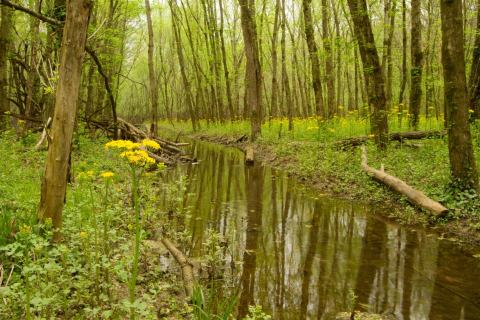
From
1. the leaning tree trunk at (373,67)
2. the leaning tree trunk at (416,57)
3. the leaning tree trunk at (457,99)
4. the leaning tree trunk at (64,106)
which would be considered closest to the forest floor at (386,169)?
the leaning tree trunk at (457,99)

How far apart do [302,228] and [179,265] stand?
2651 mm

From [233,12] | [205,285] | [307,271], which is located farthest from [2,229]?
[233,12]

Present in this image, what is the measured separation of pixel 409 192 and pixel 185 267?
15.8 ft

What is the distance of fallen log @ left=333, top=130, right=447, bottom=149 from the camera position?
10781 mm

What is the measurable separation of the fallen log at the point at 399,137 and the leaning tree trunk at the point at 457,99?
3.56 m

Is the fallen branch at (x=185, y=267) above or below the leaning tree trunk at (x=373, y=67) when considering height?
below

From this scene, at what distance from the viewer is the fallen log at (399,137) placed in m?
10.8

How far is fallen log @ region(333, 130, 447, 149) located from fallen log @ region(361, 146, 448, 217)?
8.32 feet

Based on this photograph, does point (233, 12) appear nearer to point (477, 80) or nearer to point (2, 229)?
point (477, 80)

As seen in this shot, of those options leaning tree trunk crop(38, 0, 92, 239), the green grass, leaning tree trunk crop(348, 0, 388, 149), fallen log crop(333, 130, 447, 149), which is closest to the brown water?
the green grass

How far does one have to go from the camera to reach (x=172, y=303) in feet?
12.4

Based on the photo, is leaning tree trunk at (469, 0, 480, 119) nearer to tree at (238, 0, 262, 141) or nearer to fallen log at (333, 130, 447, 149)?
fallen log at (333, 130, 447, 149)

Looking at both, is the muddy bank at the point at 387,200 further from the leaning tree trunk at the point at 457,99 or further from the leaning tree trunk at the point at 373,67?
the leaning tree trunk at the point at 373,67

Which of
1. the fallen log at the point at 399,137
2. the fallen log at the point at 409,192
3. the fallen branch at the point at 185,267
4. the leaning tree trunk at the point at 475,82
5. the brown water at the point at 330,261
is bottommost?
the brown water at the point at 330,261
